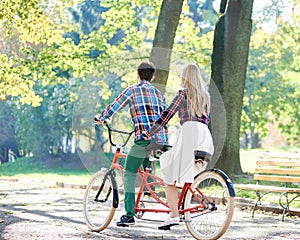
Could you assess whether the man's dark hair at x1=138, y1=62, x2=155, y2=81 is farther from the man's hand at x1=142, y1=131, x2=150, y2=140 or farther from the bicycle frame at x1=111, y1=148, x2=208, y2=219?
the bicycle frame at x1=111, y1=148, x2=208, y2=219

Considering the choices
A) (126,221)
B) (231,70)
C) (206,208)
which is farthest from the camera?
(231,70)

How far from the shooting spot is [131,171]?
317 inches

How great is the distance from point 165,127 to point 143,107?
36 centimetres

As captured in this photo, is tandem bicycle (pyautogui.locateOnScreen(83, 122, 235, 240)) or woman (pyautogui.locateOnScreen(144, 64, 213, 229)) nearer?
tandem bicycle (pyautogui.locateOnScreen(83, 122, 235, 240))

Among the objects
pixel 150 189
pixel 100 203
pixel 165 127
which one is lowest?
pixel 100 203

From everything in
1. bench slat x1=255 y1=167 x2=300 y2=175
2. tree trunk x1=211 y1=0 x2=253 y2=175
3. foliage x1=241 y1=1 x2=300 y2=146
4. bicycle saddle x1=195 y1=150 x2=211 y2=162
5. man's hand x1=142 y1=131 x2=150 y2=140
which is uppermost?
foliage x1=241 y1=1 x2=300 y2=146

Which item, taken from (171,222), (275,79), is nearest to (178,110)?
(171,222)

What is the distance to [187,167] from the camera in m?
7.67

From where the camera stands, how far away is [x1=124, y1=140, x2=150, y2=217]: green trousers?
800 cm

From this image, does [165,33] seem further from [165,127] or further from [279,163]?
[165,127]

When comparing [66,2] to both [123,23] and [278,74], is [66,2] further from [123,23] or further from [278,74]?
[278,74]

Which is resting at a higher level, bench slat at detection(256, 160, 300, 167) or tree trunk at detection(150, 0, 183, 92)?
tree trunk at detection(150, 0, 183, 92)

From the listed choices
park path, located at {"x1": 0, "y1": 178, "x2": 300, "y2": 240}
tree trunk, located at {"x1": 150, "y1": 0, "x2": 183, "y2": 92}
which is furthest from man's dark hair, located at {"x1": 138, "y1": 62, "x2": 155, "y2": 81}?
tree trunk, located at {"x1": 150, "y1": 0, "x2": 183, "y2": 92}

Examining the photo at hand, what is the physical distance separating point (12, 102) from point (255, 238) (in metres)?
35.3
